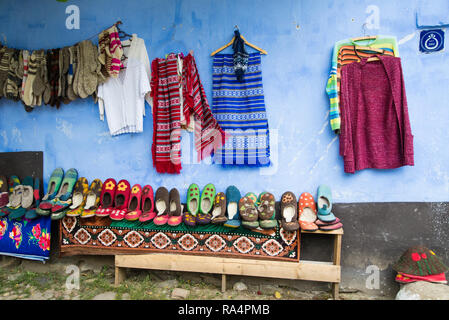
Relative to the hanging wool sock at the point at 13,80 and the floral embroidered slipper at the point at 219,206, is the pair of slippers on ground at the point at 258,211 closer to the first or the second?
the floral embroidered slipper at the point at 219,206

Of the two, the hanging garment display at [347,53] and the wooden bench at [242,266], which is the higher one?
the hanging garment display at [347,53]

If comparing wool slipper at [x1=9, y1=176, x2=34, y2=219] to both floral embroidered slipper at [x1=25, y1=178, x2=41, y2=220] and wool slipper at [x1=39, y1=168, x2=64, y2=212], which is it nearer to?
floral embroidered slipper at [x1=25, y1=178, x2=41, y2=220]

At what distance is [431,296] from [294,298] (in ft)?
3.13

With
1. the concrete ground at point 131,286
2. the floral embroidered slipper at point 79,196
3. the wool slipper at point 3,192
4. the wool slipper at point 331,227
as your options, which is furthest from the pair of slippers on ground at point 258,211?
the wool slipper at point 3,192

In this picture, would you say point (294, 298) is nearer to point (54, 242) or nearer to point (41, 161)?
point (54, 242)

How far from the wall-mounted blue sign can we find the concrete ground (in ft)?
6.84

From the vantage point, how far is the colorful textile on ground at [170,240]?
7.09 feet

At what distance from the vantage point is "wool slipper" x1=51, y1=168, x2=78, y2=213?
2.39m

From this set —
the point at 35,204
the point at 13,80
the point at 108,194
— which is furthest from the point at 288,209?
the point at 13,80

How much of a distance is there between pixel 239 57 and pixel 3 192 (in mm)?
2735

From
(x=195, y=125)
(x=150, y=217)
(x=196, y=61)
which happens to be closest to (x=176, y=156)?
(x=195, y=125)

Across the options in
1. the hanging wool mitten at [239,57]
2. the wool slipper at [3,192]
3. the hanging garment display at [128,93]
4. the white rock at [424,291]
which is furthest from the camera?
the wool slipper at [3,192]

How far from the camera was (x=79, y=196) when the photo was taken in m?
2.54

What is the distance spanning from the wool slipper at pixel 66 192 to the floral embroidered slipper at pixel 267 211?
70.7 inches
